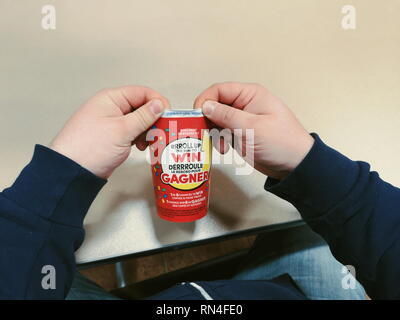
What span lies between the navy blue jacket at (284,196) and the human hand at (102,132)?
0.07 ft

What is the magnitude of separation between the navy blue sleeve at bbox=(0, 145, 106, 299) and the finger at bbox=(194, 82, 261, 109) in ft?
0.79

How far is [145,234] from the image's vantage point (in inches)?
22.6

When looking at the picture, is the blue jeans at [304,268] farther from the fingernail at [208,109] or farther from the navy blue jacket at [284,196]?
the fingernail at [208,109]

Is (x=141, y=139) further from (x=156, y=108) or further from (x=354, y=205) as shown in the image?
(x=354, y=205)

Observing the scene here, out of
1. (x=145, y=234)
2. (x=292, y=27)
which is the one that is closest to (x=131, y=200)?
(x=145, y=234)

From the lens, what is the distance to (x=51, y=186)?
1.48 ft

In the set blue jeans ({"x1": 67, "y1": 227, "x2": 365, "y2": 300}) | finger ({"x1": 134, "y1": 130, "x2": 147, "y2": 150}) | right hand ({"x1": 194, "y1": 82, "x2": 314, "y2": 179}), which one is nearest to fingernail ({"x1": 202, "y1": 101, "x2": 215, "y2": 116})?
→ right hand ({"x1": 194, "y1": 82, "x2": 314, "y2": 179})

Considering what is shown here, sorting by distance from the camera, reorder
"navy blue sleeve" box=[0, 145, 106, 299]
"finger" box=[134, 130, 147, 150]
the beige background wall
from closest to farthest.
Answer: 1. "navy blue sleeve" box=[0, 145, 106, 299]
2. "finger" box=[134, 130, 147, 150]
3. the beige background wall

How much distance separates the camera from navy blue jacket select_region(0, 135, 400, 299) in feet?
1.43

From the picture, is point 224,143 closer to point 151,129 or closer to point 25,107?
point 151,129

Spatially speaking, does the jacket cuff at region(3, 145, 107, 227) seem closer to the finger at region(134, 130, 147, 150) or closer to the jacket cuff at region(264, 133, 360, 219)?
the finger at region(134, 130, 147, 150)

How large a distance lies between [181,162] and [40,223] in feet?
0.70

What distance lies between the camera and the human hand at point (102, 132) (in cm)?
47

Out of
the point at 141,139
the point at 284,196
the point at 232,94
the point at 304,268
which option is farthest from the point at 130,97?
the point at 304,268
